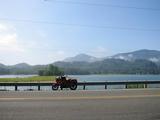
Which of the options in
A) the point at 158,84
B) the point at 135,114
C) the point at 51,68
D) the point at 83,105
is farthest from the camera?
the point at 51,68

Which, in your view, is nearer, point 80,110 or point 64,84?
point 80,110

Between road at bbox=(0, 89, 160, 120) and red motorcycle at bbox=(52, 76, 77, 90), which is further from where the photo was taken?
red motorcycle at bbox=(52, 76, 77, 90)

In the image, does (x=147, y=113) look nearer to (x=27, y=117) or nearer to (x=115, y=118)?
(x=115, y=118)

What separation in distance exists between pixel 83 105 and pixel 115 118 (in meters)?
3.65

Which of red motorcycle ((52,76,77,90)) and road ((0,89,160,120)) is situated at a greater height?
red motorcycle ((52,76,77,90))

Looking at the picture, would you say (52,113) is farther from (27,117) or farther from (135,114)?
(135,114)

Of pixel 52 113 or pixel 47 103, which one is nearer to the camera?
pixel 52 113

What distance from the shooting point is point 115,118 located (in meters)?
13.9

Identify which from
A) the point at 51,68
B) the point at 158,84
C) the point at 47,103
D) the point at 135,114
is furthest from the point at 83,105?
the point at 51,68

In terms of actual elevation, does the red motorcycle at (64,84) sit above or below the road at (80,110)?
above

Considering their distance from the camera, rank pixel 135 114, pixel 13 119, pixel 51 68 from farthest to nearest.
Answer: pixel 51 68 → pixel 135 114 → pixel 13 119

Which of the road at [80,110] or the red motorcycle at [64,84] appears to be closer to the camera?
the road at [80,110]

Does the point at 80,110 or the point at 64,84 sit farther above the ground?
the point at 64,84

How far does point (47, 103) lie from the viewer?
18.1 m
